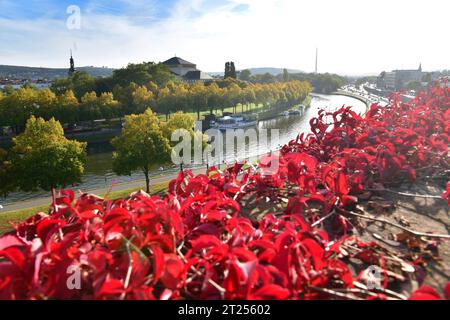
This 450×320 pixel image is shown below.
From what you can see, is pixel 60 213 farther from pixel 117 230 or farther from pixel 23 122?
pixel 23 122

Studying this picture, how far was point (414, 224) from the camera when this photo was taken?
2730mm

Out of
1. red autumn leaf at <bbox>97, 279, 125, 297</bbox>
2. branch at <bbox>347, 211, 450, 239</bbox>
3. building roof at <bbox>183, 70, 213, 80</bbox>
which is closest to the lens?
red autumn leaf at <bbox>97, 279, 125, 297</bbox>

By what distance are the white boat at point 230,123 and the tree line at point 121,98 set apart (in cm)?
708

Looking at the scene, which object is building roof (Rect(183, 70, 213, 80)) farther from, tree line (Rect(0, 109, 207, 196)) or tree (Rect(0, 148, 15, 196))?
tree (Rect(0, 148, 15, 196))

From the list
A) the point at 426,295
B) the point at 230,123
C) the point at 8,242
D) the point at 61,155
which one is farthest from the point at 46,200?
the point at 230,123

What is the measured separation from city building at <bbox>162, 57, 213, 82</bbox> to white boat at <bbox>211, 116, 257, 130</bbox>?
167 ft

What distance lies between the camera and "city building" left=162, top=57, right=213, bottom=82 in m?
98.7

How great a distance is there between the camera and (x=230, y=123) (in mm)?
48469

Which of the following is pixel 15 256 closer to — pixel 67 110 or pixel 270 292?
pixel 270 292

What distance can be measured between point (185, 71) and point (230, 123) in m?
68.1

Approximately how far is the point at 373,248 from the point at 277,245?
0.90 metres

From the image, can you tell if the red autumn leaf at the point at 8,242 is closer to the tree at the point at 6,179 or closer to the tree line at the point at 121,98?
the tree at the point at 6,179

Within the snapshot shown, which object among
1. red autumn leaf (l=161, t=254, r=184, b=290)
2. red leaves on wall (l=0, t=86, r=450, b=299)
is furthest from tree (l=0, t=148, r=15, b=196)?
red autumn leaf (l=161, t=254, r=184, b=290)
